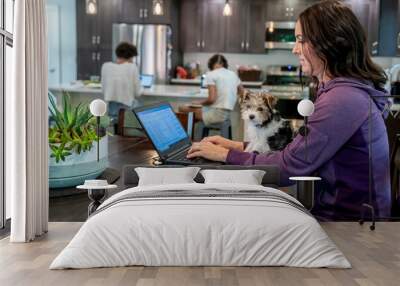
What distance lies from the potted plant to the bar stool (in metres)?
3.08

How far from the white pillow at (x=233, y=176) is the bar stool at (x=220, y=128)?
3.31 m

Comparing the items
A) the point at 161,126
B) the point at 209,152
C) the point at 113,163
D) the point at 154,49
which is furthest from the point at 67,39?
the point at 209,152

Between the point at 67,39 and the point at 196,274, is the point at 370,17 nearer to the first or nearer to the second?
the point at 67,39

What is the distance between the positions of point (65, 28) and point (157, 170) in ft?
26.8

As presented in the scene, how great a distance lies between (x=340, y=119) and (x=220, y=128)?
3.66m

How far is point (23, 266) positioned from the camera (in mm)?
1596

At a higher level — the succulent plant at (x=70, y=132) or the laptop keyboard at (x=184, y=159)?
the succulent plant at (x=70, y=132)

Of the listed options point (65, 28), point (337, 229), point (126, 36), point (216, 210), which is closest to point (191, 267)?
point (216, 210)

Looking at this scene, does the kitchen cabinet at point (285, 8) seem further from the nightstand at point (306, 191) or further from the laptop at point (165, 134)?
the nightstand at point (306, 191)

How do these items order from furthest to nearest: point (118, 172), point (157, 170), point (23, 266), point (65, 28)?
point (65, 28) < point (118, 172) < point (157, 170) < point (23, 266)

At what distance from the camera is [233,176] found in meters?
2.10

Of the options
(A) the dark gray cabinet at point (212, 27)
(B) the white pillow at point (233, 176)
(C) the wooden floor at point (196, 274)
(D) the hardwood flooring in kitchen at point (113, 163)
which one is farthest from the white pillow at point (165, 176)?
(A) the dark gray cabinet at point (212, 27)

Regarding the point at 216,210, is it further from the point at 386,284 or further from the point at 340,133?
the point at 340,133

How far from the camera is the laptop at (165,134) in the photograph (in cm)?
246
